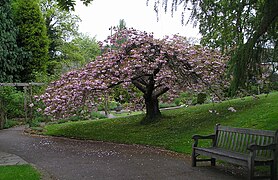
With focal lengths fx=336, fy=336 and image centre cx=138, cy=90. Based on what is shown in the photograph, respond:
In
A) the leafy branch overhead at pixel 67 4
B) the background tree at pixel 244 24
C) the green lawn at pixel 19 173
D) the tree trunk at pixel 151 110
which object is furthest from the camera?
the tree trunk at pixel 151 110

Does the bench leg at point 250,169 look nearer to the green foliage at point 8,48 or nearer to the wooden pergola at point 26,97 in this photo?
Result: the wooden pergola at point 26,97

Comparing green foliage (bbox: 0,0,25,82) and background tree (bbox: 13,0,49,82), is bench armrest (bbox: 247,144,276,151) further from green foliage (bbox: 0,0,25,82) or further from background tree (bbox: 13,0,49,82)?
background tree (bbox: 13,0,49,82)

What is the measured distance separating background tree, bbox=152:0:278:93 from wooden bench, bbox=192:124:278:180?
39.3 inches

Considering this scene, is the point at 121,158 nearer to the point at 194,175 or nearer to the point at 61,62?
the point at 194,175

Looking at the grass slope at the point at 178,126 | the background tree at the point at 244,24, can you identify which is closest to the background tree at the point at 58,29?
the grass slope at the point at 178,126

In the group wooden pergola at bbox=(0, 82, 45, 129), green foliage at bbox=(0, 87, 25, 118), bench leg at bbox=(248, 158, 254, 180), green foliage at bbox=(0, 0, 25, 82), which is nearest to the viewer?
bench leg at bbox=(248, 158, 254, 180)

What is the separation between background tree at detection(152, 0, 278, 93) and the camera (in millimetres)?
4895

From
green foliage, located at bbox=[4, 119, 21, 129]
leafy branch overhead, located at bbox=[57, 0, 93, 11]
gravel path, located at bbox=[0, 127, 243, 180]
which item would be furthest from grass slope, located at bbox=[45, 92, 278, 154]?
leafy branch overhead, located at bbox=[57, 0, 93, 11]

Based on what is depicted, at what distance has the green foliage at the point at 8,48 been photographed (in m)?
21.9

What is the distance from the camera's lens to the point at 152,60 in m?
11.1

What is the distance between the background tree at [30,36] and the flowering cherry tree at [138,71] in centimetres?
1334

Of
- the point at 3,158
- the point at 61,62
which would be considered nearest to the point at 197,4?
the point at 3,158

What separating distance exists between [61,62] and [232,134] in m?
23.8

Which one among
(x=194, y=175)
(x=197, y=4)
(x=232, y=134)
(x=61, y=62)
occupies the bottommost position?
(x=194, y=175)
